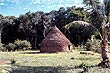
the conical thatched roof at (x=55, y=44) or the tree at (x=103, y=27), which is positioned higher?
the tree at (x=103, y=27)

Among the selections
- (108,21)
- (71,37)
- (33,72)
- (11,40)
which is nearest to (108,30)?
(108,21)

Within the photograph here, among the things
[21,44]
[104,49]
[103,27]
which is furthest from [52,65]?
[21,44]

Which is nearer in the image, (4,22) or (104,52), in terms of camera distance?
(104,52)

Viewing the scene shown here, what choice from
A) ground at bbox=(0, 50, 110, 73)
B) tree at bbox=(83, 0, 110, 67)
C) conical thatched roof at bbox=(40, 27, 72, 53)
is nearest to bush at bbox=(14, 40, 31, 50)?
conical thatched roof at bbox=(40, 27, 72, 53)

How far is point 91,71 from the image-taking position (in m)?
23.8

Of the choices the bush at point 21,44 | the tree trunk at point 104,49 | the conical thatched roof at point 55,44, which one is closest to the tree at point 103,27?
the tree trunk at point 104,49

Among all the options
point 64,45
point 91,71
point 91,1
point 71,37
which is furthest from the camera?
point 71,37

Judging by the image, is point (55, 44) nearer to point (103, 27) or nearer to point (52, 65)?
point (52, 65)

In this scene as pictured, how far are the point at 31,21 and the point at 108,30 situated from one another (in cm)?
5502

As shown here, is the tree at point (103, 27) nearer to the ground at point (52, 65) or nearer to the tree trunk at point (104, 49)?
the tree trunk at point (104, 49)

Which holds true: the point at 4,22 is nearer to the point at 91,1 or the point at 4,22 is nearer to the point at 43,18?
the point at 43,18

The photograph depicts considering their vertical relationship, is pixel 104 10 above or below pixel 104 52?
above

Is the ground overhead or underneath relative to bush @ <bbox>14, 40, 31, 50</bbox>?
overhead

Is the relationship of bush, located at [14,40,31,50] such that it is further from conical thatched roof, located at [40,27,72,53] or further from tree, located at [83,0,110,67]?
tree, located at [83,0,110,67]
